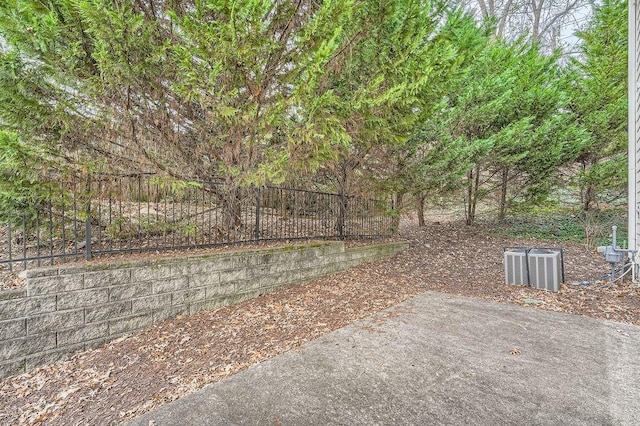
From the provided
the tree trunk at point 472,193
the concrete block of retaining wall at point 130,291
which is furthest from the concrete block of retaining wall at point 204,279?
the tree trunk at point 472,193

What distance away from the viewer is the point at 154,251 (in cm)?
373

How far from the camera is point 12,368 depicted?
254 centimetres

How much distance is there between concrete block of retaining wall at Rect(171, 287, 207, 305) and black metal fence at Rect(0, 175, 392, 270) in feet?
1.92

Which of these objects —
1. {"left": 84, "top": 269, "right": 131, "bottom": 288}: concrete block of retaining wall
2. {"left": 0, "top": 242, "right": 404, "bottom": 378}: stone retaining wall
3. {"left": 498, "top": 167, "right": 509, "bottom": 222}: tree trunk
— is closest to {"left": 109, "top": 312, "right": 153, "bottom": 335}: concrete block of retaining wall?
{"left": 0, "top": 242, "right": 404, "bottom": 378}: stone retaining wall

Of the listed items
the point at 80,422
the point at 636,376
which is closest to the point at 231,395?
the point at 80,422

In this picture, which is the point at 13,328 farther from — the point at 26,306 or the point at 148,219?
the point at 148,219

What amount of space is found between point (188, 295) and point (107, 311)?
2.46ft

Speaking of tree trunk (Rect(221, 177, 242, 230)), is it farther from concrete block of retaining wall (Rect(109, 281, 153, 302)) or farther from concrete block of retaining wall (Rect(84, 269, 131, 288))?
concrete block of retaining wall (Rect(84, 269, 131, 288))

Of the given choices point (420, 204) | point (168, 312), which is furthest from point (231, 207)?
point (420, 204)

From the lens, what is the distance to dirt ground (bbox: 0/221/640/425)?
2.23 m

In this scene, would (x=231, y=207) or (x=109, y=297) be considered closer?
(x=109, y=297)

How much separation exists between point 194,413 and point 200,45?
3.21 meters

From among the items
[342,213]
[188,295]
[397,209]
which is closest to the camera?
[188,295]

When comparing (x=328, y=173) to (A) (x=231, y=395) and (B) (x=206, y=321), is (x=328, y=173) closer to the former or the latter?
(B) (x=206, y=321)
